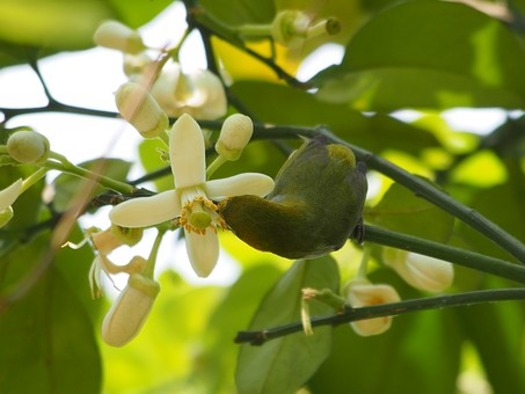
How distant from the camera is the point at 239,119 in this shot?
0.86m

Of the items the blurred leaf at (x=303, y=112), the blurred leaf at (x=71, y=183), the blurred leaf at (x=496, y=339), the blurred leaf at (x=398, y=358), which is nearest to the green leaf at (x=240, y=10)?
the blurred leaf at (x=303, y=112)

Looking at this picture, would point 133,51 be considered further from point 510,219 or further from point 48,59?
point 510,219

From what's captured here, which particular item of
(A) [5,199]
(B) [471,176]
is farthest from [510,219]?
(A) [5,199]

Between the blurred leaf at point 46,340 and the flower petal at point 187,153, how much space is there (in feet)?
1.24

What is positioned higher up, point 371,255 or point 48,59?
point 48,59

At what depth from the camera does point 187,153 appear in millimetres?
868

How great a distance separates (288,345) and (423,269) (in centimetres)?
16

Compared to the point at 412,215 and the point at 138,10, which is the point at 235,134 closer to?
the point at 412,215

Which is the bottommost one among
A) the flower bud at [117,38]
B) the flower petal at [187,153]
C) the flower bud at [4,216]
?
the flower bud at [117,38]

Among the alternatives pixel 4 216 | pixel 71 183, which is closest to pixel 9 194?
pixel 4 216

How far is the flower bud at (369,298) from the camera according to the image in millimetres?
1064

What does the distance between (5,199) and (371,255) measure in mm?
509

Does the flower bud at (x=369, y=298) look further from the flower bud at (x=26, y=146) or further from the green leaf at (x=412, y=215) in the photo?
the flower bud at (x=26, y=146)

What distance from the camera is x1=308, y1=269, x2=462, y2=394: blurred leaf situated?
131 centimetres
